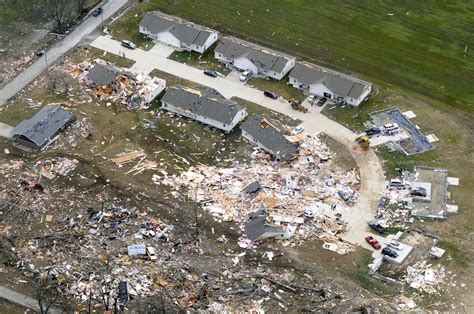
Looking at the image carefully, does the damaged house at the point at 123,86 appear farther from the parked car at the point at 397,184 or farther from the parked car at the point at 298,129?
the parked car at the point at 397,184

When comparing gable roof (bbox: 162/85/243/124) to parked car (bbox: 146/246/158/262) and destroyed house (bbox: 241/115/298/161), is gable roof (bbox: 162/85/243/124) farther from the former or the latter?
parked car (bbox: 146/246/158/262)

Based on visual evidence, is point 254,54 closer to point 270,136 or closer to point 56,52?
point 270,136

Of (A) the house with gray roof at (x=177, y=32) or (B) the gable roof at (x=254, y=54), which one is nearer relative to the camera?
(B) the gable roof at (x=254, y=54)

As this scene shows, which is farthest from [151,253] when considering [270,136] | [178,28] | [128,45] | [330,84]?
[178,28]

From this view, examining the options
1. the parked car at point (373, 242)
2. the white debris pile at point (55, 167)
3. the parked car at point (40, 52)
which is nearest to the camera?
the parked car at point (373, 242)

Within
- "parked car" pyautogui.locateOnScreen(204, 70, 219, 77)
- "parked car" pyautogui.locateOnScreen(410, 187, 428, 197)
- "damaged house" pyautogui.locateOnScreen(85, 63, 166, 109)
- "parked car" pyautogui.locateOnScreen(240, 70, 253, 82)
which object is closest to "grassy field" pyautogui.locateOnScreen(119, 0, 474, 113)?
"parked car" pyautogui.locateOnScreen(240, 70, 253, 82)

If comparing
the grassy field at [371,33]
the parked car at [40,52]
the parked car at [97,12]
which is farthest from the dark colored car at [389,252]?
the parked car at [97,12]
